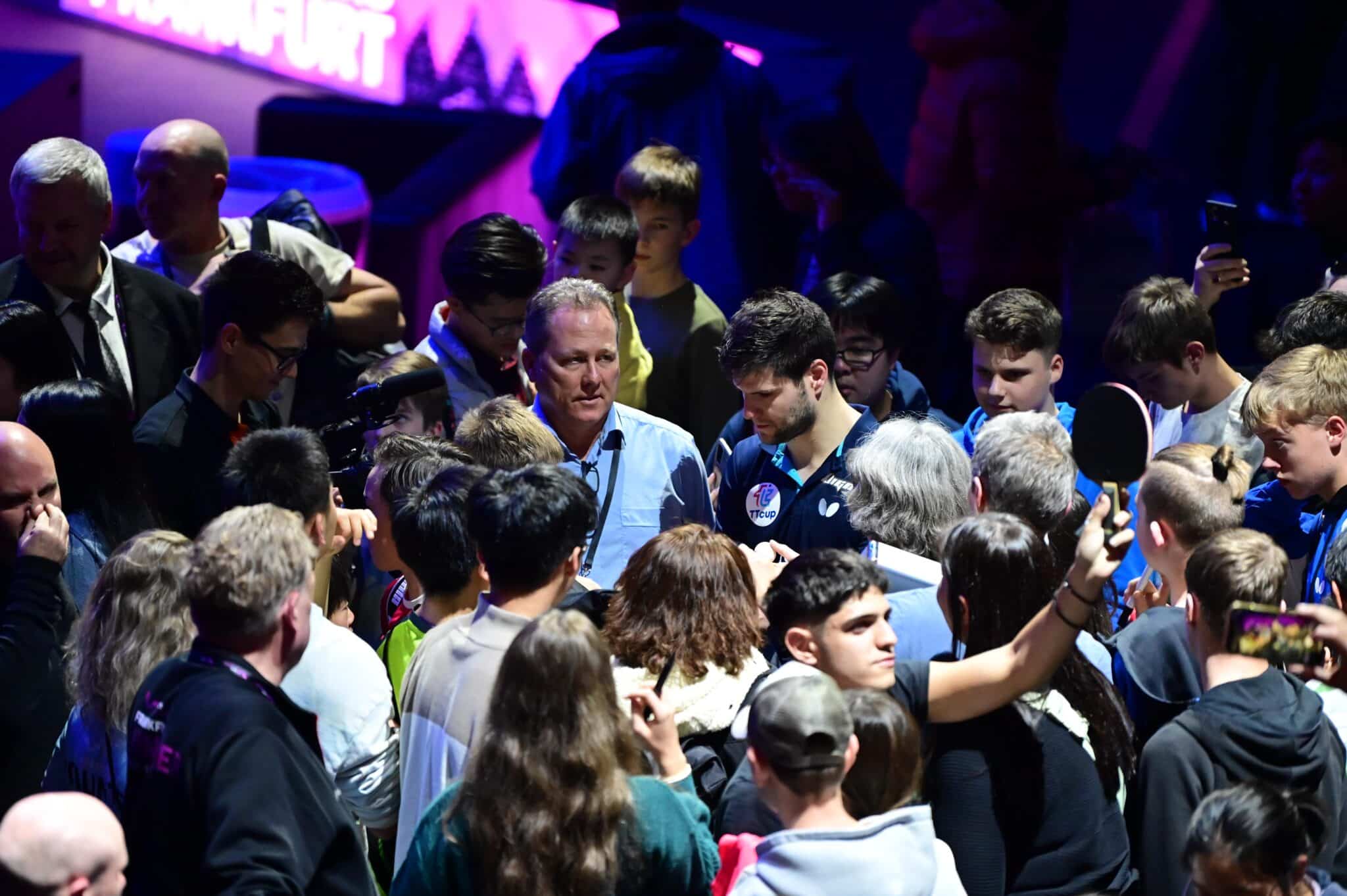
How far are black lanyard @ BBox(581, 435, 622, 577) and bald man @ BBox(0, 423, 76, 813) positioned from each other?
152cm

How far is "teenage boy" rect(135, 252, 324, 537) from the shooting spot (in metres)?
4.20

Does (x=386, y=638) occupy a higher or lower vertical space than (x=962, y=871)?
lower

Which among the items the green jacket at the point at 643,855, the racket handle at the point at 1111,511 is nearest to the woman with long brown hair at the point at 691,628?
the green jacket at the point at 643,855

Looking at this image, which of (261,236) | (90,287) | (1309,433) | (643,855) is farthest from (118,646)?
(1309,433)

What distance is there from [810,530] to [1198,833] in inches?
73.2

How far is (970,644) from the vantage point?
9.71 ft

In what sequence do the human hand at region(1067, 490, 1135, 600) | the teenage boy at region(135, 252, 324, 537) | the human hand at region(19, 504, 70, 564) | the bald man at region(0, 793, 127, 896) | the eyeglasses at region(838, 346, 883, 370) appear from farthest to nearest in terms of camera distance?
the eyeglasses at region(838, 346, 883, 370) → the teenage boy at region(135, 252, 324, 537) → the human hand at region(19, 504, 70, 564) → the human hand at region(1067, 490, 1135, 600) → the bald man at region(0, 793, 127, 896)

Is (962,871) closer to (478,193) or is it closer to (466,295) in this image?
(466,295)

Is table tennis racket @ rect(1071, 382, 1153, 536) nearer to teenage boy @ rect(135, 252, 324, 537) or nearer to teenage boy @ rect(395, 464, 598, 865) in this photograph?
teenage boy @ rect(395, 464, 598, 865)

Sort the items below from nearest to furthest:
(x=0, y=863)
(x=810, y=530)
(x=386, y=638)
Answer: (x=0, y=863)
(x=386, y=638)
(x=810, y=530)

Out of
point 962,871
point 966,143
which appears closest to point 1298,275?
point 966,143

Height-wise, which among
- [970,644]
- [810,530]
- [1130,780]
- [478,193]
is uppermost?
[970,644]

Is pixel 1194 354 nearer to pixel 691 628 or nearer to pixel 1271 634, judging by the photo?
pixel 1271 634

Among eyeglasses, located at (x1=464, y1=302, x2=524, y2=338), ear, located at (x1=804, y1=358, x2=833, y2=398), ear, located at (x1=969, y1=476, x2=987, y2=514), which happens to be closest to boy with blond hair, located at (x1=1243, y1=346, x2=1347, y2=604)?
ear, located at (x1=969, y1=476, x2=987, y2=514)
